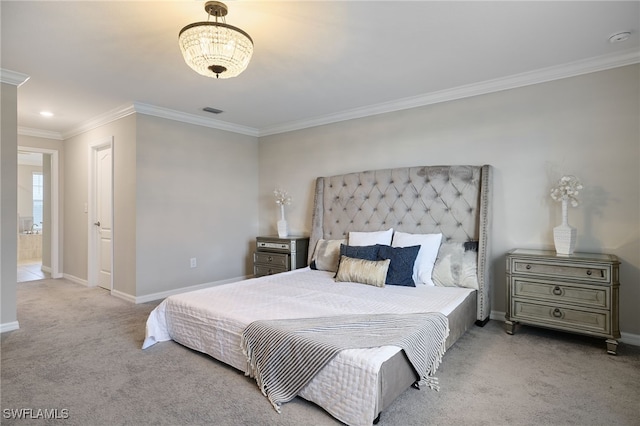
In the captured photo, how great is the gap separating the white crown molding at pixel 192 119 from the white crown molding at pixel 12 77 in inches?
39.6

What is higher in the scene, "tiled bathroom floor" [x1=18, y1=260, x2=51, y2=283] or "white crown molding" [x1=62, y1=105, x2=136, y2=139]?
"white crown molding" [x1=62, y1=105, x2=136, y2=139]

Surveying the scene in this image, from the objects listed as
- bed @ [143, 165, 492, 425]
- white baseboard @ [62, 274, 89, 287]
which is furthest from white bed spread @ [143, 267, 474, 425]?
white baseboard @ [62, 274, 89, 287]

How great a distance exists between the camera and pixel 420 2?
2033 mm

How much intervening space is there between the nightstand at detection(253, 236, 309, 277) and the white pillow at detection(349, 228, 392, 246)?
874 millimetres

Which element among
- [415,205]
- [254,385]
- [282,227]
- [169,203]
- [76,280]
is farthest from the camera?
[76,280]

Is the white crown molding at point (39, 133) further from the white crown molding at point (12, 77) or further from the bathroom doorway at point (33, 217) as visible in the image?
the white crown molding at point (12, 77)

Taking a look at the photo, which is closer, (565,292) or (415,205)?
(565,292)

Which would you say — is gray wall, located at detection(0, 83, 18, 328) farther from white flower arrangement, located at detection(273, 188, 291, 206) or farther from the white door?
white flower arrangement, located at detection(273, 188, 291, 206)

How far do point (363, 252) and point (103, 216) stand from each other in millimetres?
3682

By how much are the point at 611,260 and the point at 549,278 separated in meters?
0.41

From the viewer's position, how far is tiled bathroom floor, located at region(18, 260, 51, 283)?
5.45 meters

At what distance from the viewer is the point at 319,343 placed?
5.93 feet

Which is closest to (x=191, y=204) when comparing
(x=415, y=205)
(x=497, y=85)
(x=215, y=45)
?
(x=415, y=205)

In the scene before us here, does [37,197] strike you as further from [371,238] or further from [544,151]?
[544,151]
